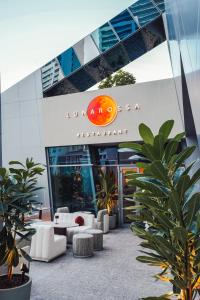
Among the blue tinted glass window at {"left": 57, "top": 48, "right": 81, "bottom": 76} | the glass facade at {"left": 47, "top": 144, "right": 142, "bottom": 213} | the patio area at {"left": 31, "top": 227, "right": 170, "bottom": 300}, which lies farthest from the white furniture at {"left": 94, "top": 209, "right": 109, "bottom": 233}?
the blue tinted glass window at {"left": 57, "top": 48, "right": 81, "bottom": 76}

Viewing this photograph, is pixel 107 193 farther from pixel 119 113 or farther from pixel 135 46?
pixel 135 46

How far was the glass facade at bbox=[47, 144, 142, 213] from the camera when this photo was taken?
11.9m

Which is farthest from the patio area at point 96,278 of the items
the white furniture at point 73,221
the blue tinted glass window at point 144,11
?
the blue tinted glass window at point 144,11

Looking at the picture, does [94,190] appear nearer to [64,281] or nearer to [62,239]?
[62,239]

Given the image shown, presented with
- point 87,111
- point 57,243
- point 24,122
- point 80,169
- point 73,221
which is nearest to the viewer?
point 57,243

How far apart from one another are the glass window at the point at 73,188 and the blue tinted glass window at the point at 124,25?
6.62 metres

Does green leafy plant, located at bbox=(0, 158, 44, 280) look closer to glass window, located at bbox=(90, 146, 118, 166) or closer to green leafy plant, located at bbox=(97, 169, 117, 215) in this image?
green leafy plant, located at bbox=(97, 169, 117, 215)

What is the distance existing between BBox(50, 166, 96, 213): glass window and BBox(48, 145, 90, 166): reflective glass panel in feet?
0.88

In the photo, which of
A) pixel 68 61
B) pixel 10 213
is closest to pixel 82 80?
pixel 68 61

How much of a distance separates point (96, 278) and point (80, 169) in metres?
6.98

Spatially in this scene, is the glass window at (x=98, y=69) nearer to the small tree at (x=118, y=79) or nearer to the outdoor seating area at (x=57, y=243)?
the small tree at (x=118, y=79)

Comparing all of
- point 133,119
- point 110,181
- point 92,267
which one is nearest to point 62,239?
point 92,267

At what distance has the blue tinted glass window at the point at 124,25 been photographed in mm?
13193

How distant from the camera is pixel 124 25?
13281mm
